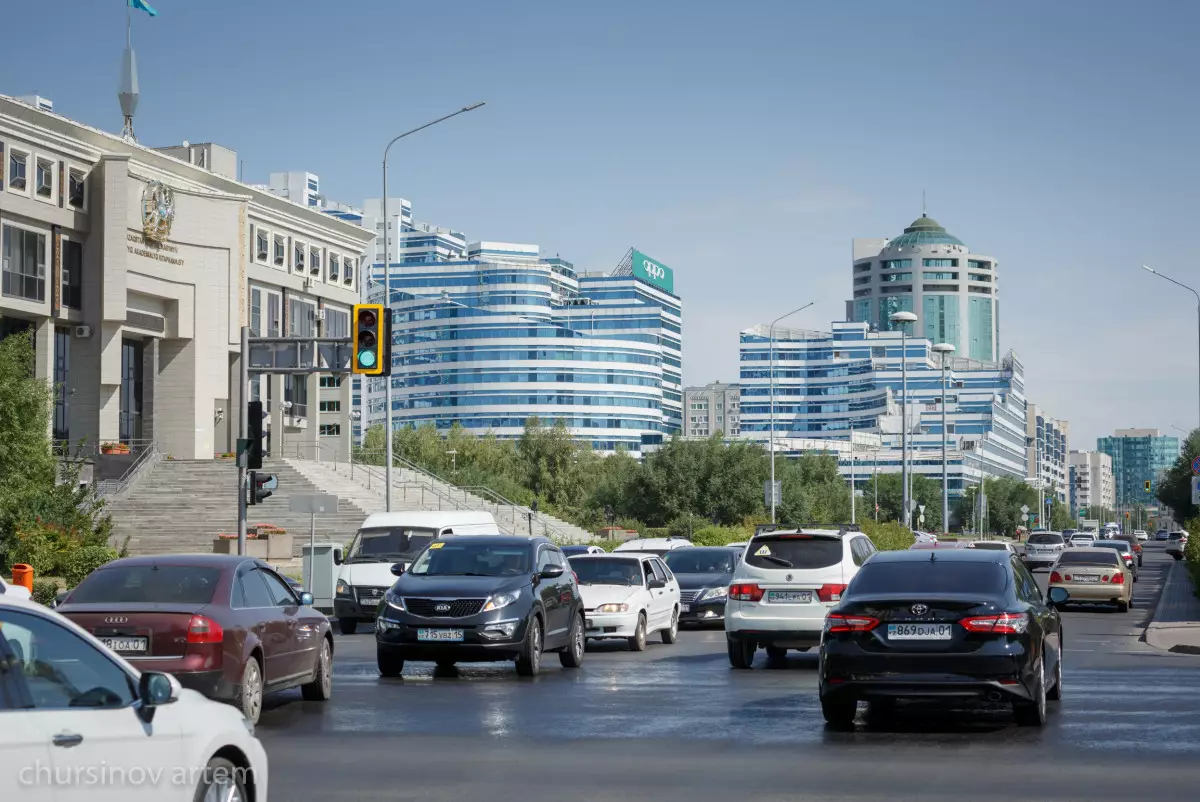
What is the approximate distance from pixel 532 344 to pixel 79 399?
122640 mm

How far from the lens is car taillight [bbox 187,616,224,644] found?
12.8 meters

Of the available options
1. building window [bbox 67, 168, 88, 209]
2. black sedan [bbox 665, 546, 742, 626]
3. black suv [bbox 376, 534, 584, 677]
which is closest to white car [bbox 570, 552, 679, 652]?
black sedan [bbox 665, 546, 742, 626]

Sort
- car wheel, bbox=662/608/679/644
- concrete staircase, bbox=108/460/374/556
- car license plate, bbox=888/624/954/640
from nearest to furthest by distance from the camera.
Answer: car license plate, bbox=888/624/954/640
car wheel, bbox=662/608/679/644
concrete staircase, bbox=108/460/374/556

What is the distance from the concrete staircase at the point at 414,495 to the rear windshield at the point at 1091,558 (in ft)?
88.5

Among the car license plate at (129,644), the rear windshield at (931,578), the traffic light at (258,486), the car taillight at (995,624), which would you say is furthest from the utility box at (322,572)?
the car taillight at (995,624)

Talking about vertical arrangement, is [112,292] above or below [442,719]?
above

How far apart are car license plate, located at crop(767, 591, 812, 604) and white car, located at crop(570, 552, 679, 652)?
405 cm

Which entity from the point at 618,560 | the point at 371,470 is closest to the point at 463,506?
the point at 371,470

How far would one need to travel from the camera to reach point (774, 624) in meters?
19.6

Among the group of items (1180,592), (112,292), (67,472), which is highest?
(112,292)

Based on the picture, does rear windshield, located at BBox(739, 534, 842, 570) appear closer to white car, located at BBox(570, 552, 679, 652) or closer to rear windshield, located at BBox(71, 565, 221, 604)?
white car, located at BBox(570, 552, 679, 652)

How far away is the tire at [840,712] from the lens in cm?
1319

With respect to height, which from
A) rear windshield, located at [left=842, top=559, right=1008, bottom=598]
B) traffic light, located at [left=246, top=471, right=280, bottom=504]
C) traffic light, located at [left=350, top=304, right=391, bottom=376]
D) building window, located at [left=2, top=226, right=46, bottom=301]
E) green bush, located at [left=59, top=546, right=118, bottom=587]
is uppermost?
building window, located at [left=2, top=226, right=46, bottom=301]

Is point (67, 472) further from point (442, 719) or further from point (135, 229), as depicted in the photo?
point (442, 719)
